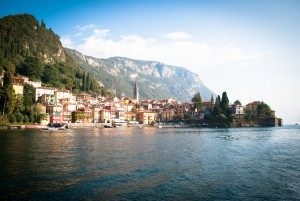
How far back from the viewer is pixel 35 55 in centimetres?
15088

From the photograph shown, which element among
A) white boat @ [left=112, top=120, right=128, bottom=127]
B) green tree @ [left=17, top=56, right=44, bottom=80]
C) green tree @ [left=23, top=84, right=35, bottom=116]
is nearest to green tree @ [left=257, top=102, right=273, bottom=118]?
white boat @ [left=112, top=120, right=128, bottom=127]

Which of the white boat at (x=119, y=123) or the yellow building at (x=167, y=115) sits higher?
the yellow building at (x=167, y=115)

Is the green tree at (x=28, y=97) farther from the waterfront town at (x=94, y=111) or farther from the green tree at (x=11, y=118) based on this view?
the green tree at (x=11, y=118)

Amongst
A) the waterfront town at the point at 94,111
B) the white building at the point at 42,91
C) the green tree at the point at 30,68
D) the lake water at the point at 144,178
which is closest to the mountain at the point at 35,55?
the green tree at the point at 30,68

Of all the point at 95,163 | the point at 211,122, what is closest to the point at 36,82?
the point at 211,122

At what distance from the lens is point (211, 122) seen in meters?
142

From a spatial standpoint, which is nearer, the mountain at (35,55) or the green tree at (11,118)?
the green tree at (11,118)

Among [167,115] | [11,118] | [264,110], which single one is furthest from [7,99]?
[264,110]

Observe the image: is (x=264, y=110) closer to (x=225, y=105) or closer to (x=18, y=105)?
(x=225, y=105)

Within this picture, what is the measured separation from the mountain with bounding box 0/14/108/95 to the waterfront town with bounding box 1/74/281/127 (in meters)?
11.1

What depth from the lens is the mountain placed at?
421 feet

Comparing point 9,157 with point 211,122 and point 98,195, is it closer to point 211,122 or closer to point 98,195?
point 98,195

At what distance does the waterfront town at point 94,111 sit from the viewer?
348ft

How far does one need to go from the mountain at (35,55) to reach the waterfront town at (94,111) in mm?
11058
